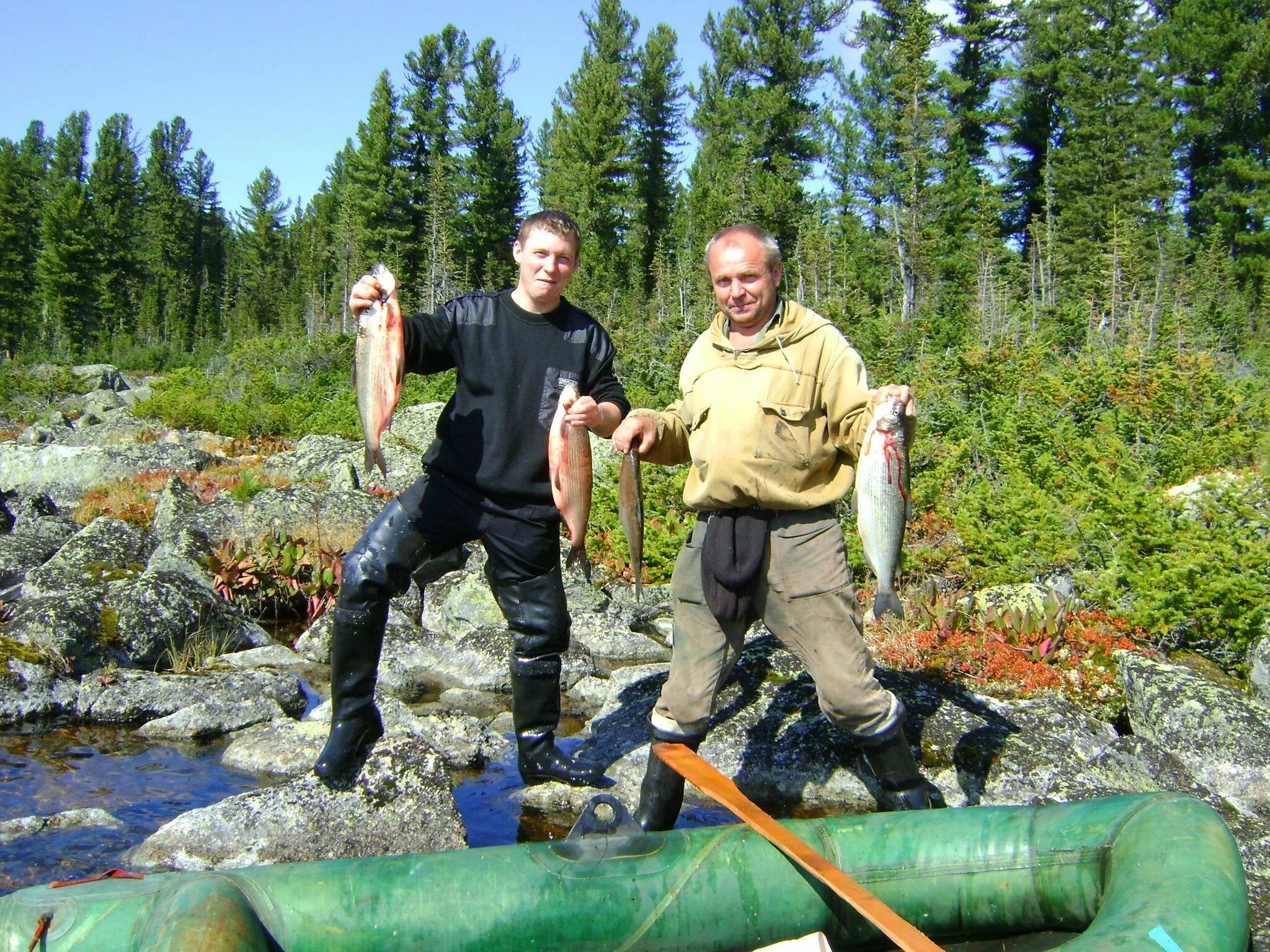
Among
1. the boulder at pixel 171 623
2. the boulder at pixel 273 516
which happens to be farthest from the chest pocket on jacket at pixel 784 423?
the boulder at pixel 273 516

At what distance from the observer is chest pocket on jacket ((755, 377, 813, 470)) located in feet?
13.5

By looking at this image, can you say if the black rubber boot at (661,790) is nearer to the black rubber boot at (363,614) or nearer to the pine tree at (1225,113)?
the black rubber boot at (363,614)

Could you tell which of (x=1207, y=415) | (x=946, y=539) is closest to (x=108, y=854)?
(x=946, y=539)

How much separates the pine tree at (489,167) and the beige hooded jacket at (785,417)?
44915mm

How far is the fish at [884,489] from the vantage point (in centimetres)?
382

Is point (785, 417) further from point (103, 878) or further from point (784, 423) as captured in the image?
point (103, 878)

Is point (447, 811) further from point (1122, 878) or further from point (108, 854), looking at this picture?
point (1122, 878)

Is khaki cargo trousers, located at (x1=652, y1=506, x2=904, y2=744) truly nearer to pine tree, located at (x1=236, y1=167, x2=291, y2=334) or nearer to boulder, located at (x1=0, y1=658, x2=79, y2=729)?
boulder, located at (x1=0, y1=658, x2=79, y2=729)

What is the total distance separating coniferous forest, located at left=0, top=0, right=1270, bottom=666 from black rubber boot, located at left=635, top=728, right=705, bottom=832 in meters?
6.00

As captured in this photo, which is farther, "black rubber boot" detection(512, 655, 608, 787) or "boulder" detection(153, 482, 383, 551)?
"boulder" detection(153, 482, 383, 551)

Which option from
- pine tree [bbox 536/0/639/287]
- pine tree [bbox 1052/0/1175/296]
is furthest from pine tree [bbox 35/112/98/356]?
pine tree [bbox 1052/0/1175/296]

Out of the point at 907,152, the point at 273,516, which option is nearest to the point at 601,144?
the point at 907,152

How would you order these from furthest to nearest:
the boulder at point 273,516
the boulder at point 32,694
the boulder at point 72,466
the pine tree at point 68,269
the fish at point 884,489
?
the pine tree at point 68,269 → the boulder at point 72,466 → the boulder at point 273,516 → the boulder at point 32,694 → the fish at point 884,489

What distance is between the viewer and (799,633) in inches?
165
